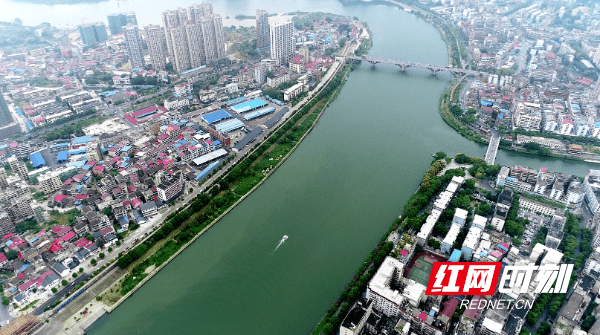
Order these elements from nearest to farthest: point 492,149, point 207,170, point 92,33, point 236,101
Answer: point 207,170 → point 492,149 → point 236,101 → point 92,33

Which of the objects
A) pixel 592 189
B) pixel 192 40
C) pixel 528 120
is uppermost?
pixel 192 40

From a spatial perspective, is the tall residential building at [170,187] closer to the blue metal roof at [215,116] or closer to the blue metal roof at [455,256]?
the blue metal roof at [215,116]

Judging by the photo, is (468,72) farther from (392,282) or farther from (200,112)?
(392,282)

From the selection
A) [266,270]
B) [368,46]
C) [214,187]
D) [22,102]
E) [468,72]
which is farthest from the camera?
[368,46]

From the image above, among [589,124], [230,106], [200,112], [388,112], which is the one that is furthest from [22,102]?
[589,124]

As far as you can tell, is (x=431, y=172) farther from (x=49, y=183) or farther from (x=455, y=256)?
(x=49, y=183)

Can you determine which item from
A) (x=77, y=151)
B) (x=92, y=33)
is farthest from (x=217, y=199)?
(x=92, y=33)
